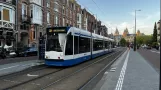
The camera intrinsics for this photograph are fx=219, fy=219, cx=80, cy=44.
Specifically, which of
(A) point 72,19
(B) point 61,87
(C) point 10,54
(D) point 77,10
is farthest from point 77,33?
(D) point 77,10

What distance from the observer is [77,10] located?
67.1 m

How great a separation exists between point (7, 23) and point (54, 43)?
60.0 ft

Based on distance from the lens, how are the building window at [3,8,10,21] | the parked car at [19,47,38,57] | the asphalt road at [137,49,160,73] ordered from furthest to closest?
1. the building window at [3,8,10,21]
2. the parked car at [19,47,38,57]
3. the asphalt road at [137,49,160,73]

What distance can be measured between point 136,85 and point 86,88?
192cm

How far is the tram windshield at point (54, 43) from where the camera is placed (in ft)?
48.0

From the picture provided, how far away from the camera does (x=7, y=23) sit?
30.8 metres

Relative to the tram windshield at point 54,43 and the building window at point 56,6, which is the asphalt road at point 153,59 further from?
the building window at point 56,6

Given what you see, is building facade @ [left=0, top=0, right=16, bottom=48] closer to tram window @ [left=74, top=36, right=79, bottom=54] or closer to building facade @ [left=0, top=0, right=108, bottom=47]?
building facade @ [left=0, top=0, right=108, bottom=47]

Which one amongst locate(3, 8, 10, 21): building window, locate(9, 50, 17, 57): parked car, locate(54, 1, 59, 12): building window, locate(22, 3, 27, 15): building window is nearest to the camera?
locate(9, 50, 17, 57): parked car

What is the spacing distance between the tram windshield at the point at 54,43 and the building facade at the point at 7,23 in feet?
53.8

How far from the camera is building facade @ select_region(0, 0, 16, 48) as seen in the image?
30.1 metres

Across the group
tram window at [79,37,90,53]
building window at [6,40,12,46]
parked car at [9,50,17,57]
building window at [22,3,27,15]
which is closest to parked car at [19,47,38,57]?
parked car at [9,50,17,57]

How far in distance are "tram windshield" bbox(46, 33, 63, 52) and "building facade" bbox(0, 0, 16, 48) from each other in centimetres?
1640

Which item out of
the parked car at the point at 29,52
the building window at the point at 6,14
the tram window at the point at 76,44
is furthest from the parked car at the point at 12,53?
the tram window at the point at 76,44
